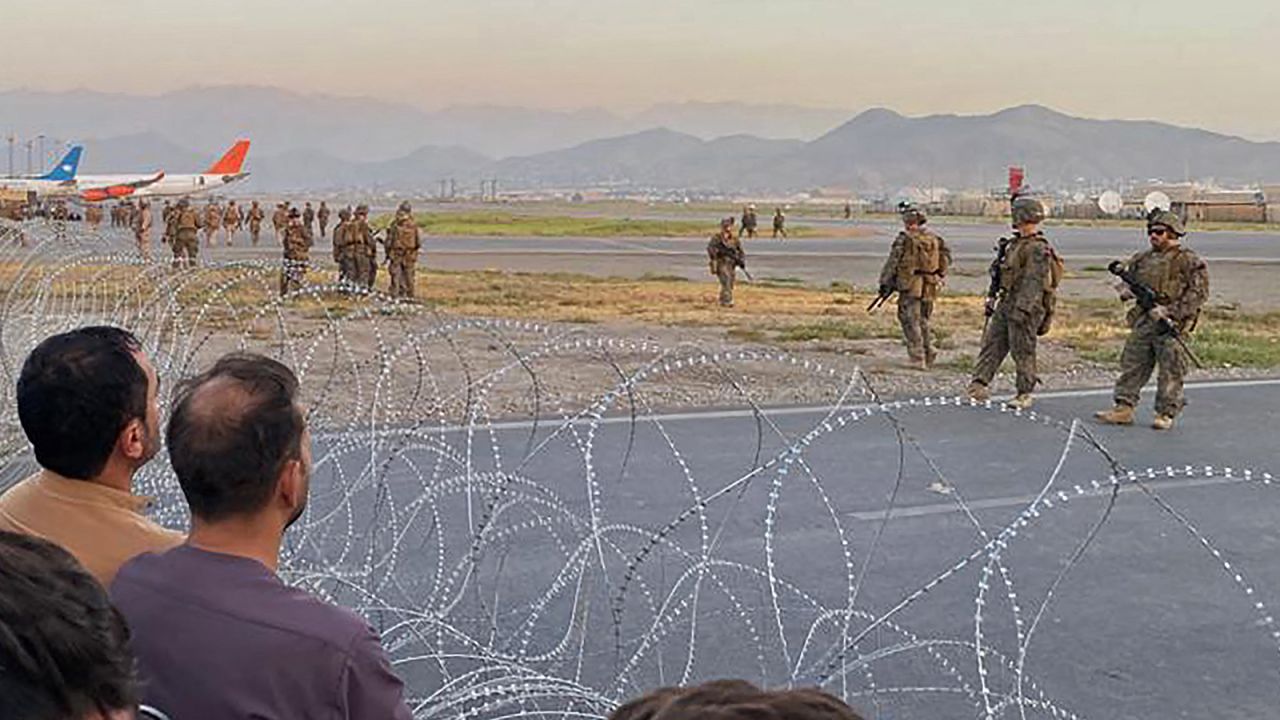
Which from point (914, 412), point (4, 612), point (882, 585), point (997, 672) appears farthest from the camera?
point (914, 412)

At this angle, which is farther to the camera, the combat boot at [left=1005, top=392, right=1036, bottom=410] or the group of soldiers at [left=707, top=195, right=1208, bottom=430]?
the combat boot at [left=1005, top=392, right=1036, bottom=410]

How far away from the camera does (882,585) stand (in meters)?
6.48

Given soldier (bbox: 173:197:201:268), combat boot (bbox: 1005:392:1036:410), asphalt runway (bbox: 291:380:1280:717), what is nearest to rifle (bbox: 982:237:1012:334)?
combat boot (bbox: 1005:392:1036:410)

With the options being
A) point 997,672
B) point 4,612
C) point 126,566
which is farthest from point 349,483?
point 4,612

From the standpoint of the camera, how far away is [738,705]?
114 cm

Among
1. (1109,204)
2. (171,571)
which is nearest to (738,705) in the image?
(171,571)

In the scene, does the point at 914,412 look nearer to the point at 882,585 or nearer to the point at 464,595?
the point at 882,585

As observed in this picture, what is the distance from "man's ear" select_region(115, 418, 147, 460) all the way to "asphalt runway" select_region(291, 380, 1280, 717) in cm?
105

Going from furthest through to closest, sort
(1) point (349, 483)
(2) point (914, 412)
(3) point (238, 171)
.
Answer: (3) point (238, 171), (2) point (914, 412), (1) point (349, 483)

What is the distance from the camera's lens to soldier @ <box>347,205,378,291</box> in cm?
2164

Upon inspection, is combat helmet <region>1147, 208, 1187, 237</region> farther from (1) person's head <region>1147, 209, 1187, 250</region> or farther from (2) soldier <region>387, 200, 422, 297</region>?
(2) soldier <region>387, 200, 422, 297</region>

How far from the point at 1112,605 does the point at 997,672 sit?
1.01 metres

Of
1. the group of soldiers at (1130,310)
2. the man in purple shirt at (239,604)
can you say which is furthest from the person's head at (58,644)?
the group of soldiers at (1130,310)

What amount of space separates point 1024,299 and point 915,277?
2.79 meters
